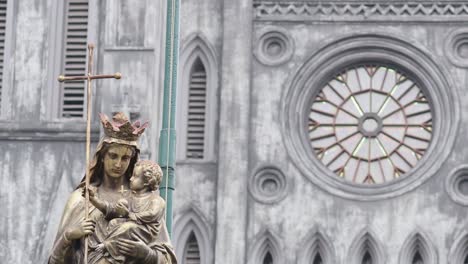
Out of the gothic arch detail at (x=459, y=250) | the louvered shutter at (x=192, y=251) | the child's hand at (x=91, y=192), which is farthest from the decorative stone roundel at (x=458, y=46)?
the child's hand at (x=91, y=192)

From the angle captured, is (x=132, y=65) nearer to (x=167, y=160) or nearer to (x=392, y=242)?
(x=392, y=242)

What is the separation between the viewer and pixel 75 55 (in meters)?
25.2

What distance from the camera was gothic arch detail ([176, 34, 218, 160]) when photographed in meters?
26.0

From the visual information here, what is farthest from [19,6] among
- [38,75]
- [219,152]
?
[219,152]

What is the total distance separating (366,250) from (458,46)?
3.48m

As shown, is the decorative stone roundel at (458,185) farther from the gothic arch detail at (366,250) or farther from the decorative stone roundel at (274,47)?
the decorative stone roundel at (274,47)

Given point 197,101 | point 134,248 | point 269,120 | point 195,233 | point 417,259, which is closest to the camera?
point 134,248

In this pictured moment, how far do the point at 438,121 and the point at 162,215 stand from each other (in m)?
18.0

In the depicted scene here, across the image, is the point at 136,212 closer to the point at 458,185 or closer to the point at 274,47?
the point at 458,185

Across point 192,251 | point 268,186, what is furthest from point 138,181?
point 268,186

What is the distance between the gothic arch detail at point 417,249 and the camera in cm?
2500

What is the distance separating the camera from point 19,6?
2519cm

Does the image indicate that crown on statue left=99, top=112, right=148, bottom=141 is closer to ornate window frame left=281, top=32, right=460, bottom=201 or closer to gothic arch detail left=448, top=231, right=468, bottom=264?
gothic arch detail left=448, top=231, right=468, bottom=264

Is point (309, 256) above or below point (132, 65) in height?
below
